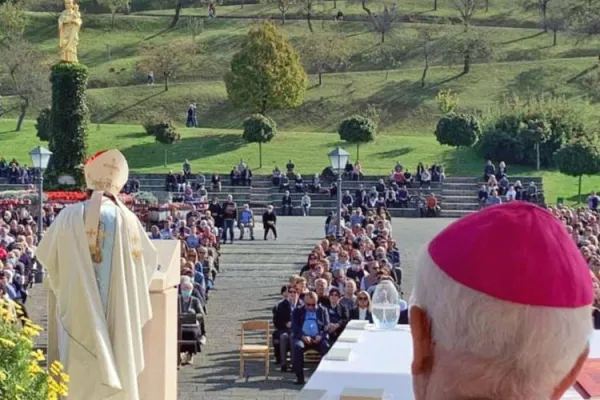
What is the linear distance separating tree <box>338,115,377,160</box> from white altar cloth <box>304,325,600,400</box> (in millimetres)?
43899

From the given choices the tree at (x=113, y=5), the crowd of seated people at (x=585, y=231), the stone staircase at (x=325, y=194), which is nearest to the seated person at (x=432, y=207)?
the stone staircase at (x=325, y=194)

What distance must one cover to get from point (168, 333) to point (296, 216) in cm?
3150

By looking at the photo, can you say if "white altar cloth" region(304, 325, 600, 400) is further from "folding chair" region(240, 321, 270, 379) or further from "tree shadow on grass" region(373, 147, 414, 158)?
"tree shadow on grass" region(373, 147, 414, 158)

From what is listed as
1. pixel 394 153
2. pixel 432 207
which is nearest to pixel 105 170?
pixel 432 207

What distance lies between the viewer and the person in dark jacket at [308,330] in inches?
519

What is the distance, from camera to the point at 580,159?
134ft

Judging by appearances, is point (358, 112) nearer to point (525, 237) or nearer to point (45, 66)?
point (45, 66)

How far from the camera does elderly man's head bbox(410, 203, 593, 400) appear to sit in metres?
1.73

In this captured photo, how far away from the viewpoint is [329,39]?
65.2 meters

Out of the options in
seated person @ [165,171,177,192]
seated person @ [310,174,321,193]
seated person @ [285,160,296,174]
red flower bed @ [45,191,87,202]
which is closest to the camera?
red flower bed @ [45,191,87,202]

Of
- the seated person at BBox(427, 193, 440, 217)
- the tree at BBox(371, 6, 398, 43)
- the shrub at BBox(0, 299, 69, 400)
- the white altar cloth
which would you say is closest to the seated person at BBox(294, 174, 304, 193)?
the seated person at BBox(427, 193, 440, 217)

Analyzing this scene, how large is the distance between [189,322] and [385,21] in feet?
195

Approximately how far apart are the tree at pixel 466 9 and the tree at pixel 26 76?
27235 mm

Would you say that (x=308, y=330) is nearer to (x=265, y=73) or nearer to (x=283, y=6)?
(x=265, y=73)
